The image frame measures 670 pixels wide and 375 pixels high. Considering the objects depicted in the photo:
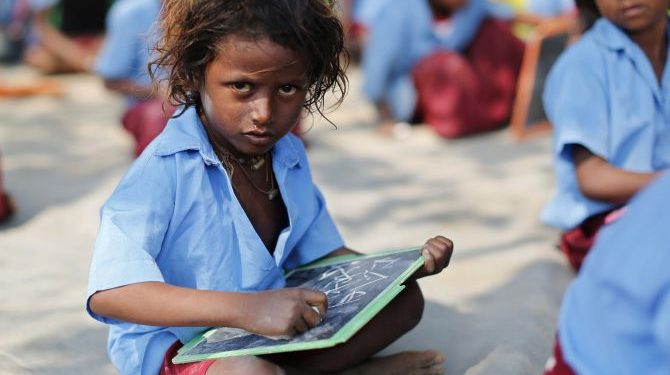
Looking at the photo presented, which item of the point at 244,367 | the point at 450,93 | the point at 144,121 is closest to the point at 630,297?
the point at 244,367

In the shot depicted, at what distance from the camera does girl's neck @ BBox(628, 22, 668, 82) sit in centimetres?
287

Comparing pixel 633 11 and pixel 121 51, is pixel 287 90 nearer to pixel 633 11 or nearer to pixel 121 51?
pixel 633 11

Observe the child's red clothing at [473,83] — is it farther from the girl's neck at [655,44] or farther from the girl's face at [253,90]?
the girl's face at [253,90]

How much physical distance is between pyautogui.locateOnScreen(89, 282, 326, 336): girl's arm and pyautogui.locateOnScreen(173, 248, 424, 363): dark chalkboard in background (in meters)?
0.04

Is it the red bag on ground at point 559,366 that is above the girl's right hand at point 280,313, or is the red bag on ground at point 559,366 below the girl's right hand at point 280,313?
below

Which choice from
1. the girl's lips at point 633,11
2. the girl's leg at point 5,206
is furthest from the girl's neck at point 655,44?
the girl's leg at point 5,206

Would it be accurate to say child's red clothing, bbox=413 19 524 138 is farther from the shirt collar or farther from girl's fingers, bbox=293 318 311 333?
girl's fingers, bbox=293 318 311 333

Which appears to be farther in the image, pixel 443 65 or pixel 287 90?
pixel 443 65

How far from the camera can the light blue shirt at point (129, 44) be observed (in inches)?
168

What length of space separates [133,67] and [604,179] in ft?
7.96

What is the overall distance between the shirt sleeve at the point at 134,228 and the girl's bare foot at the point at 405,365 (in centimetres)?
59

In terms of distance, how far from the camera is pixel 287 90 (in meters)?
2.04

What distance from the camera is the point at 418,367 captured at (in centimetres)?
237

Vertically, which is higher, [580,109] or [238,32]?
[238,32]
